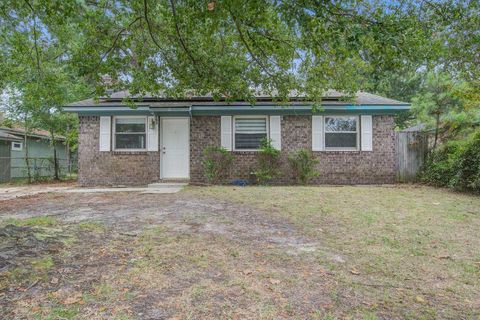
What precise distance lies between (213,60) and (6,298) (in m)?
4.96

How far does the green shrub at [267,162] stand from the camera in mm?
11148

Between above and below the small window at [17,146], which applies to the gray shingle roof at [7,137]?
above

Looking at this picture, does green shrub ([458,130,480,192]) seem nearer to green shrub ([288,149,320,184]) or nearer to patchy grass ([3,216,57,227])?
green shrub ([288,149,320,184])

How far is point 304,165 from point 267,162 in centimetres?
121

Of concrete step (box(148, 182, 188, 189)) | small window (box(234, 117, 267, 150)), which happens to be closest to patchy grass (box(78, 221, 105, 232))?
concrete step (box(148, 182, 188, 189))

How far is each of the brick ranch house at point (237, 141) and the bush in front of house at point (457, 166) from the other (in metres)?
1.30

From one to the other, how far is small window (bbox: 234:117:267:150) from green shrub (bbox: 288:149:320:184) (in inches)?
50.0

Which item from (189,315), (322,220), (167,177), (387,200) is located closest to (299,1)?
(189,315)

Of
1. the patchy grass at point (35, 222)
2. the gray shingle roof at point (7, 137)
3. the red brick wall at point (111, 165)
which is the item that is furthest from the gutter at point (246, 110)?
the gray shingle roof at point (7, 137)

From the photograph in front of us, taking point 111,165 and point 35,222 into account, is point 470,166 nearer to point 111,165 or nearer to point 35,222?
point 35,222

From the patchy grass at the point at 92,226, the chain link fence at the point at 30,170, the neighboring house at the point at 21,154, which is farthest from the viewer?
the neighboring house at the point at 21,154

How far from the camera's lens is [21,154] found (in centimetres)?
1841

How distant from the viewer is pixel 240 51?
22.5 ft

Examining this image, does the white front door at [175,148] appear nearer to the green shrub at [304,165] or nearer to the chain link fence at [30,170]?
the green shrub at [304,165]
